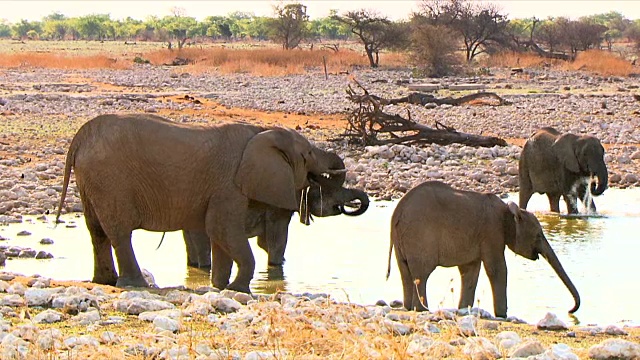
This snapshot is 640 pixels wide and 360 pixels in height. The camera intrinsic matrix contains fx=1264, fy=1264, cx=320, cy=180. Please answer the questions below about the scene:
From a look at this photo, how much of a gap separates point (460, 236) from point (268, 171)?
1653mm

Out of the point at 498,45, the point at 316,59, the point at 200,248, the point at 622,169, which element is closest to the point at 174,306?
the point at 200,248

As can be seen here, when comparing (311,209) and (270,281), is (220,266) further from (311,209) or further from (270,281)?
(311,209)

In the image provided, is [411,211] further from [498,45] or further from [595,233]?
[498,45]

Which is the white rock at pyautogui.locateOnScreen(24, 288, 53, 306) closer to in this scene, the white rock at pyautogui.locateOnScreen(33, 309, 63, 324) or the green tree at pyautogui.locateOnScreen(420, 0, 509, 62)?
the white rock at pyautogui.locateOnScreen(33, 309, 63, 324)

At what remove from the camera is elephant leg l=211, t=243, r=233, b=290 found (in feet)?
34.1

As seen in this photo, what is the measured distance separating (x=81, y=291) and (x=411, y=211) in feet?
9.03

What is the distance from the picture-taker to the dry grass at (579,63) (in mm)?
43625

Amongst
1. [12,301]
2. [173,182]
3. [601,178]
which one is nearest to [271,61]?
[601,178]

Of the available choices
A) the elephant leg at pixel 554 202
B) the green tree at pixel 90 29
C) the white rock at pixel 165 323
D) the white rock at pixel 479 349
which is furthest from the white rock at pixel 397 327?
the green tree at pixel 90 29

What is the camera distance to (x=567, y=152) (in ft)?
51.5

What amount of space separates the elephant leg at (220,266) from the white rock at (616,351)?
4414 mm

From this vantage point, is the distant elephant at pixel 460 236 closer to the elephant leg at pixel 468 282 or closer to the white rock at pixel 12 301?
the elephant leg at pixel 468 282

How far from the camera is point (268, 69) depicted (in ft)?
150

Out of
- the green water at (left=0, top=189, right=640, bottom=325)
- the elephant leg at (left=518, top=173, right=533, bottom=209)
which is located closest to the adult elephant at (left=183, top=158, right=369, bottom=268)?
the green water at (left=0, top=189, right=640, bottom=325)
